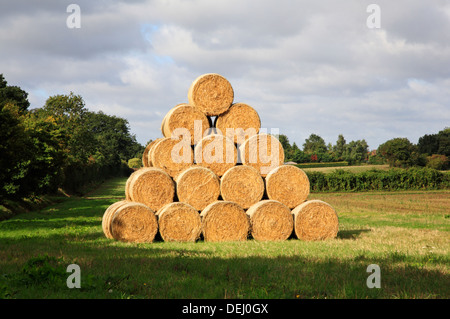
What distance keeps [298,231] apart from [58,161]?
2013 cm

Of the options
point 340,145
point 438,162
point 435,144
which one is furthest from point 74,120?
point 340,145

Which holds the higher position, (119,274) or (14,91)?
(14,91)

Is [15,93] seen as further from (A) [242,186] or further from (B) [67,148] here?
(A) [242,186]

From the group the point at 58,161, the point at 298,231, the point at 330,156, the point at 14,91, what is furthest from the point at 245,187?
the point at 330,156

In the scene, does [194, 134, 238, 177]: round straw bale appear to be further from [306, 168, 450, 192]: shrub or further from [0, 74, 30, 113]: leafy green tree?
[0, 74, 30, 113]: leafy green tree

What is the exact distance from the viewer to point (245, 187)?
479 inches

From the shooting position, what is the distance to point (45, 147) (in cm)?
2620

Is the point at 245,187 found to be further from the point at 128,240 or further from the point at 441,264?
the point at 441,264

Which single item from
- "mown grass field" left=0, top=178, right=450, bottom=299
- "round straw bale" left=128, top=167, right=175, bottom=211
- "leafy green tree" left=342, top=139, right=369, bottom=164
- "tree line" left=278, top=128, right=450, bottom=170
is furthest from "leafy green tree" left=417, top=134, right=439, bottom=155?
"round straw bale" left=128, top=167, right=175, bottom=211

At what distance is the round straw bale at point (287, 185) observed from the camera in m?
12.3

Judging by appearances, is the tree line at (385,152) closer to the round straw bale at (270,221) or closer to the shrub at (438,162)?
the shrub at (438,162)

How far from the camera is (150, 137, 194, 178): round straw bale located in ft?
40.8

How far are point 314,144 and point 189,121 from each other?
111m
